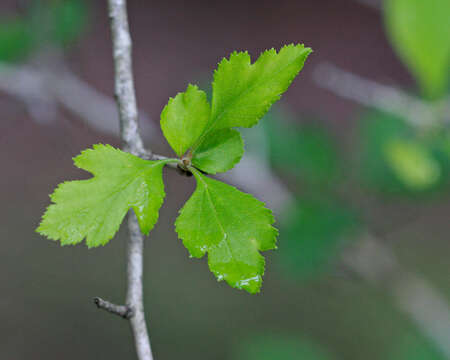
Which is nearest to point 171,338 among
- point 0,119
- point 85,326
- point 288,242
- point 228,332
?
point 228,332

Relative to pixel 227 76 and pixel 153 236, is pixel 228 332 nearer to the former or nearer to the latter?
pixel 153 236

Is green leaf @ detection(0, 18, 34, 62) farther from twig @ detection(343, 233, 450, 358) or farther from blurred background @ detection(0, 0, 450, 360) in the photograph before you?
twig @ detection(343, 233, 450, 358)

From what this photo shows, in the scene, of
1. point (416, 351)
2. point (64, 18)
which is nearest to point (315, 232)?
point (416, 351)

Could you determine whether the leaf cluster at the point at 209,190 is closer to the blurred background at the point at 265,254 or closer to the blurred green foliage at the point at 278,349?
the blurred background at the point at 265,254

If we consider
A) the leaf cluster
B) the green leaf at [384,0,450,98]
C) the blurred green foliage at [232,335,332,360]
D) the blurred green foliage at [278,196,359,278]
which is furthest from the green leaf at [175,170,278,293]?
the blurred green foliage at [232,335,332,360]

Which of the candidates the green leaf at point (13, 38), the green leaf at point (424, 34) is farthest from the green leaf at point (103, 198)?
the green leaf at point (13, 38)

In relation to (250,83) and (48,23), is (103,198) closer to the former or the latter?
(250,83)
